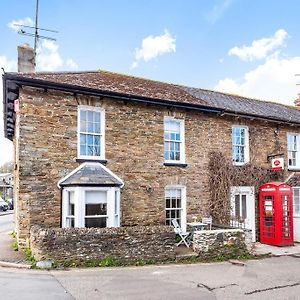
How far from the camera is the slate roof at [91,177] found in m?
12.1

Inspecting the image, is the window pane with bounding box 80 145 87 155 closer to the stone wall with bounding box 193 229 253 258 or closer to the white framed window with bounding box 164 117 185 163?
the white framed window with bounding box 164 117 185 163

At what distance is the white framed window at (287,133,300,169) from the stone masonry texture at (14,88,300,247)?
5.58 feet

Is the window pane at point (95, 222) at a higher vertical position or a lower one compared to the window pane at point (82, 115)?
lower

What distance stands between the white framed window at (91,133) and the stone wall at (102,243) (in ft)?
11.1

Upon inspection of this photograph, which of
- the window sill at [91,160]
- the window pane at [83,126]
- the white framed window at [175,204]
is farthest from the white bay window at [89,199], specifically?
the white framed window at [175,204]

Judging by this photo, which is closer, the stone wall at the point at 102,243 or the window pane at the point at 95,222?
the stone wall at the point at 102,243

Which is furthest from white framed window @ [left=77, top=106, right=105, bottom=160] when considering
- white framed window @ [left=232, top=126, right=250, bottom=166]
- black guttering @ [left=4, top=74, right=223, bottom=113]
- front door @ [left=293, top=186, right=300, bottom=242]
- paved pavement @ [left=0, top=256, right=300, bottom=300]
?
front door @ [left=293, top=186, right=300, bottom=242]

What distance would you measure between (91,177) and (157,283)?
4708 millimetres

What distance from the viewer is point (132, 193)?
A: 540 inches

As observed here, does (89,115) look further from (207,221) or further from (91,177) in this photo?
(207,221)

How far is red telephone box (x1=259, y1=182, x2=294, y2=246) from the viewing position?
49.8 feet

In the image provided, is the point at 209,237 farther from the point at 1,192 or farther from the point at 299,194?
the point at 1,192

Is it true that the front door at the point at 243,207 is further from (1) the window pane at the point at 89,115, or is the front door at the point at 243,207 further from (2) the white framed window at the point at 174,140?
(1) the window pane at the point at 89,115

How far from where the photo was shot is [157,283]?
29.3 ft
